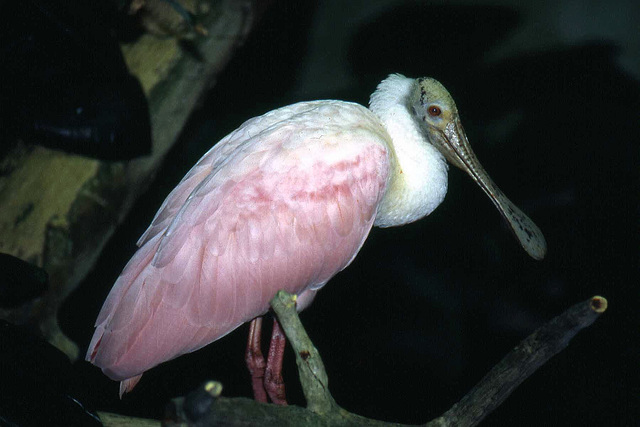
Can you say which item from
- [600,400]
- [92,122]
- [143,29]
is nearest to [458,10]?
[143,29]

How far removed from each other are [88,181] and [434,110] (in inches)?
78.0

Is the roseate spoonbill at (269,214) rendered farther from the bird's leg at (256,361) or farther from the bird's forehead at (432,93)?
the bird's leg at (256,361)

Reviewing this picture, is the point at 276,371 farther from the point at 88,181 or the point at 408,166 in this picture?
the point at 88,181

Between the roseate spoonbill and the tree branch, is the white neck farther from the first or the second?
the tree branch

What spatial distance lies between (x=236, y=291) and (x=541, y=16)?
2.91 metres

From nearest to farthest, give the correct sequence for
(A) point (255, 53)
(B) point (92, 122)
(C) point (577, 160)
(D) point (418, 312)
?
(B) point (92, 122) < (C) point (577, 160) < (D) point (418, 312) < (A) point (255, 53)

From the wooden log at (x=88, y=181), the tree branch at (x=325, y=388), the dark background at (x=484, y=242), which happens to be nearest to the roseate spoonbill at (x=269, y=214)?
the tree branch at (x=325, y=388)

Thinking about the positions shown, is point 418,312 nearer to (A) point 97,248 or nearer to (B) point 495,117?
(B) point 495,117

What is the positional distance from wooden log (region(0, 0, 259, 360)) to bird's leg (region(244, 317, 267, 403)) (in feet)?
4.53

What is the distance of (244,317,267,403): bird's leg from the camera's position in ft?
8.20

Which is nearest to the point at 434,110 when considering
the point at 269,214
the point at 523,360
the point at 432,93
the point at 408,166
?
the point at 432,93

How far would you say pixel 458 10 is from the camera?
164 inches

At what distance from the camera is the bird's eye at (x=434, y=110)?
2.34 meters

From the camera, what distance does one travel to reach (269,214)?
2.14 metres
